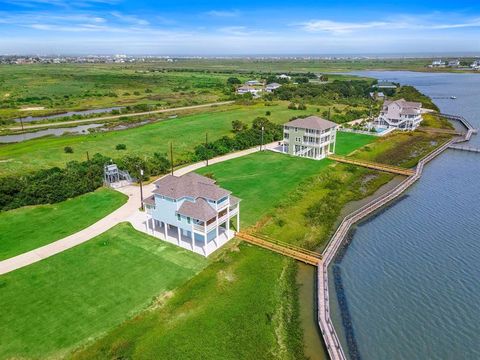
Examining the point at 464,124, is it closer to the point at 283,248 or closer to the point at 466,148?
the point at 466,148

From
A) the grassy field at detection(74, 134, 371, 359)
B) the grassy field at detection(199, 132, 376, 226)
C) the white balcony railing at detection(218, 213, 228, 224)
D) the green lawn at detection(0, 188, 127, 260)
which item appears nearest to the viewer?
the grassy field at detection(74, 134, 371, 359)

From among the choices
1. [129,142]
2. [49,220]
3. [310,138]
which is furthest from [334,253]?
[129,142]

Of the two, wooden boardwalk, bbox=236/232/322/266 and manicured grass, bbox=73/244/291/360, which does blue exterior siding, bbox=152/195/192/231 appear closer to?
manicured grass, bbox=73/244/291/360

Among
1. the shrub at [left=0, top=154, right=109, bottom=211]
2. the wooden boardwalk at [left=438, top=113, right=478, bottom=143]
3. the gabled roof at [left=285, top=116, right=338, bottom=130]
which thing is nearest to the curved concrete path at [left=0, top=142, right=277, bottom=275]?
the shrub at [left=0, top=154, right=109, bottom=211]

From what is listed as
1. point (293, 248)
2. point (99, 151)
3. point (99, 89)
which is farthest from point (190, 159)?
point (99, 89)

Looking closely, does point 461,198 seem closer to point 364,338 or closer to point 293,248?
point 293,248

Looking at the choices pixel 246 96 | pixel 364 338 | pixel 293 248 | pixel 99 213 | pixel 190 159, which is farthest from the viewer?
pixel 246 96

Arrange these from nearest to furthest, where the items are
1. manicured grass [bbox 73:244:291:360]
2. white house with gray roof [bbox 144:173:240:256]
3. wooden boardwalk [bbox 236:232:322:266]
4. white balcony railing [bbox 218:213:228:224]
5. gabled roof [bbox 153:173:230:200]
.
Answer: manicured grass [bbox 73:244:291:360] < white house with gray roof [bbox 144:173:240:256] < wooden boardwalk [bbox 236:232:322:266] < gabled roof [bbox 153:173:230:200] < white balcony railing [bbox 218:213:228:224]
